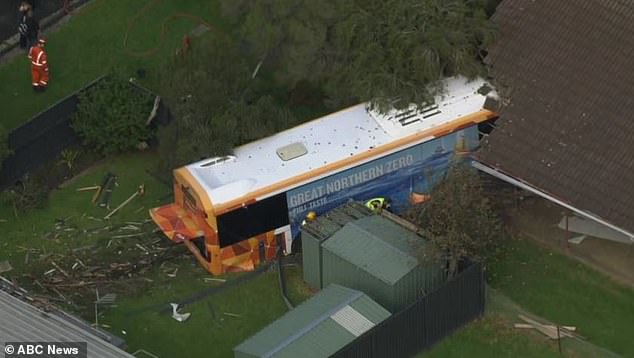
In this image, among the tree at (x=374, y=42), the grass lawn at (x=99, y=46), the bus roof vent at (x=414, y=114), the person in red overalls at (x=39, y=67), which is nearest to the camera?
the bus roof vent at (x=414, y=114)

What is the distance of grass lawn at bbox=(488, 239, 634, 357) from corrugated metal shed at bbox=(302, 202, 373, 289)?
4063mm

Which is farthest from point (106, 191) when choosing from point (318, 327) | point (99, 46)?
point (318, 327)

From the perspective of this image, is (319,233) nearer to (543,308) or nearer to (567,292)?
(543,308)

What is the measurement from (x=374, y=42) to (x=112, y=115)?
27.0 ft

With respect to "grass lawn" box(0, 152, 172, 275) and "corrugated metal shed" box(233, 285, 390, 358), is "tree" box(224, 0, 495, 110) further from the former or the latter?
"corrugated metal shed" box(233, 285, 390, 358)

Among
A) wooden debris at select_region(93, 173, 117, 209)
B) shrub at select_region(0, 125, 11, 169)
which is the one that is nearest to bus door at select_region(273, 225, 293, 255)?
wooden debris at select_region(93, 173, 117, 209)

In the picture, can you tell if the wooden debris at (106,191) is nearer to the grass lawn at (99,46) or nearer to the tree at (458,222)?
the grass lawn at (99,46)

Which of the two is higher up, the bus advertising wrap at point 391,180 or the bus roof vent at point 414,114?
the bus roof vent at point 414,114

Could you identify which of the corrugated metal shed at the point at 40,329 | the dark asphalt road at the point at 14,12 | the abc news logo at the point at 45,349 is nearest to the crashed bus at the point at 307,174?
the corrugated metal shed at the point at 40,329

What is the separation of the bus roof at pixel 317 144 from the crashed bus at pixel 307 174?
3 centimetres

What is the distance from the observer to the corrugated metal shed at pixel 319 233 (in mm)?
34438

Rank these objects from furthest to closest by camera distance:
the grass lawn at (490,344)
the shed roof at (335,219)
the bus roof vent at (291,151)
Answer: the bus roof vent at (291,151) → the shed roof at (335,219) → the grass lawn at (490,344)

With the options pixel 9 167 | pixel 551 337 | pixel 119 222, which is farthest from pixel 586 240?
pixel 9 167

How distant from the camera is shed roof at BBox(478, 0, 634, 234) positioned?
34.4 m
